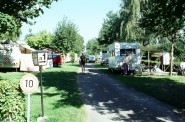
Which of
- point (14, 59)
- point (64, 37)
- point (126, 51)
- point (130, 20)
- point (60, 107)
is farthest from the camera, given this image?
point (64, 37)

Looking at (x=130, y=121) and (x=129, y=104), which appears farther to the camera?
(x=129, y=104)

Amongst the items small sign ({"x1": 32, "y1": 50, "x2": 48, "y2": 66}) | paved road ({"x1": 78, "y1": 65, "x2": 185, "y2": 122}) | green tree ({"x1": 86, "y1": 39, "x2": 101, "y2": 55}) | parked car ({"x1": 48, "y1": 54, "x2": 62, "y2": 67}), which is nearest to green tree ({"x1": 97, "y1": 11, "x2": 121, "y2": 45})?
parked car ({"x1": 48, "y1": 54, "x2": 62, "y2": 67})

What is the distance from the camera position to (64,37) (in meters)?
58.9

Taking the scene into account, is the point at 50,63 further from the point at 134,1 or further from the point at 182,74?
the point at 182,74

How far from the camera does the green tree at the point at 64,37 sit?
5919 cm

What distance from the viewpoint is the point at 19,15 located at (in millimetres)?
25234

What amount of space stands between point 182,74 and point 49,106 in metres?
20.3

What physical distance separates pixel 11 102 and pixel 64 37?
4942 centimetres

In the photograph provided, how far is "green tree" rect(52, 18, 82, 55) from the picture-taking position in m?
59.2

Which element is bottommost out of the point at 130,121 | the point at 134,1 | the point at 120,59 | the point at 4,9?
the point at 130,121

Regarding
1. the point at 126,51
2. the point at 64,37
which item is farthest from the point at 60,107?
the point at 64,37

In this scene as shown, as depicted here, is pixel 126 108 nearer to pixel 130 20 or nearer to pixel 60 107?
pixel 60 107

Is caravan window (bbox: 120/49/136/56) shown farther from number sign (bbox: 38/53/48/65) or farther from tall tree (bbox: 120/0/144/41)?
number sign (bbox: 38/53/48/65)

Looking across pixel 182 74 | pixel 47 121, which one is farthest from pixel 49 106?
pixel 182 74
